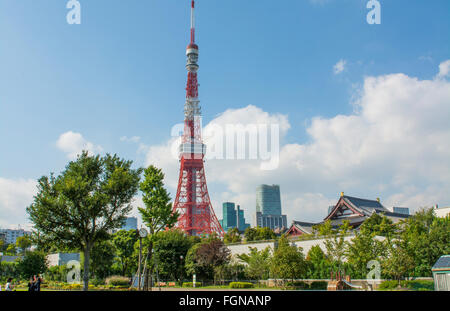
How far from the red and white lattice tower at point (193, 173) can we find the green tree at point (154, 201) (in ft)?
93.0

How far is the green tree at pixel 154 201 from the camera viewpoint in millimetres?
22812

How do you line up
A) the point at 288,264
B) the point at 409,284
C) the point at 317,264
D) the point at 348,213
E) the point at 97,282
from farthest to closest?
the point at 348,213, the point at 97,282, the point at 317,264, the point at 288,264, the point at 409,284

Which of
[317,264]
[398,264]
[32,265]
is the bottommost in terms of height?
[32,265]

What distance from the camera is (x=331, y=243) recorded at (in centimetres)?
2606

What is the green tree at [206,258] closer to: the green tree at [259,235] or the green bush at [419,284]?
the green bush at [419,284]

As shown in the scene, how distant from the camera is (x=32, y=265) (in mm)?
33906

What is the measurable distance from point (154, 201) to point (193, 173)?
31.9 meters

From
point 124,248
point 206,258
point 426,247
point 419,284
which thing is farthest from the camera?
point 124,248

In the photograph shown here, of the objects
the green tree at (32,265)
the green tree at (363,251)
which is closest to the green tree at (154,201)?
the green tree at (363,251)

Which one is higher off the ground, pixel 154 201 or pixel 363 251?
pixel 154 201

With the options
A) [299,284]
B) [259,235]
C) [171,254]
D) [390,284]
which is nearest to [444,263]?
[390,284]

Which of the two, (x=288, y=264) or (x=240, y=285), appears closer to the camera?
(x=288, y=264)

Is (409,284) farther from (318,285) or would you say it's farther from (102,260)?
(102,260)
